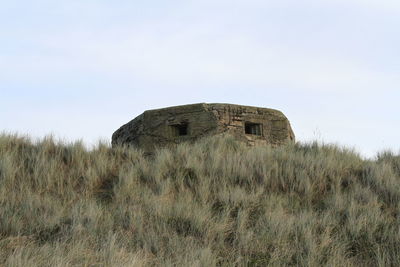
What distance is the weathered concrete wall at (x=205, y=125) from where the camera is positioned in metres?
13.4

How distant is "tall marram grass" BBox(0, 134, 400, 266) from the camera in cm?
567

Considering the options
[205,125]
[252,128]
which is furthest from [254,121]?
[205,125]

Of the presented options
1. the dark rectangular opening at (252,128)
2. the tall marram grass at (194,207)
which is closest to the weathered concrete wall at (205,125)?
the dark rectangular opening at (252,128)

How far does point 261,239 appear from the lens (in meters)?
6.23

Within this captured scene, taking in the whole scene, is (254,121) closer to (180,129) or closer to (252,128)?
(252,128)

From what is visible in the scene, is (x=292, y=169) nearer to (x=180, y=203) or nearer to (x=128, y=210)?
(x=180, y=203)

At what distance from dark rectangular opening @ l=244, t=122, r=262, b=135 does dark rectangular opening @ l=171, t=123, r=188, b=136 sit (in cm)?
179

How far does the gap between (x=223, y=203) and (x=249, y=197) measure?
0.44 metres

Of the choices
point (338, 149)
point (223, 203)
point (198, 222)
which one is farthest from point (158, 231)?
point (338, 149)

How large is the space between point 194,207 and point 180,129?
23.0 feet

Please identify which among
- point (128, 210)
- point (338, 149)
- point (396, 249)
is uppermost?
point (338, 149)

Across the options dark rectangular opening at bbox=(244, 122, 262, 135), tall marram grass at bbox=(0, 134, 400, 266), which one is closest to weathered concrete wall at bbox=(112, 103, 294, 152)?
dark rectangular opening at bbox=(244, 122, 262, 135)

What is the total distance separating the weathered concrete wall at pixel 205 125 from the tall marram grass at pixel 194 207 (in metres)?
3.02

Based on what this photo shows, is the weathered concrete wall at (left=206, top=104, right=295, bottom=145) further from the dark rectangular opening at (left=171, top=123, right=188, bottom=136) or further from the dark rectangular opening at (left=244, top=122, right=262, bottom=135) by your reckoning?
the dark rectangular opening at (left=171, top=123, right=188, bottom=136)
